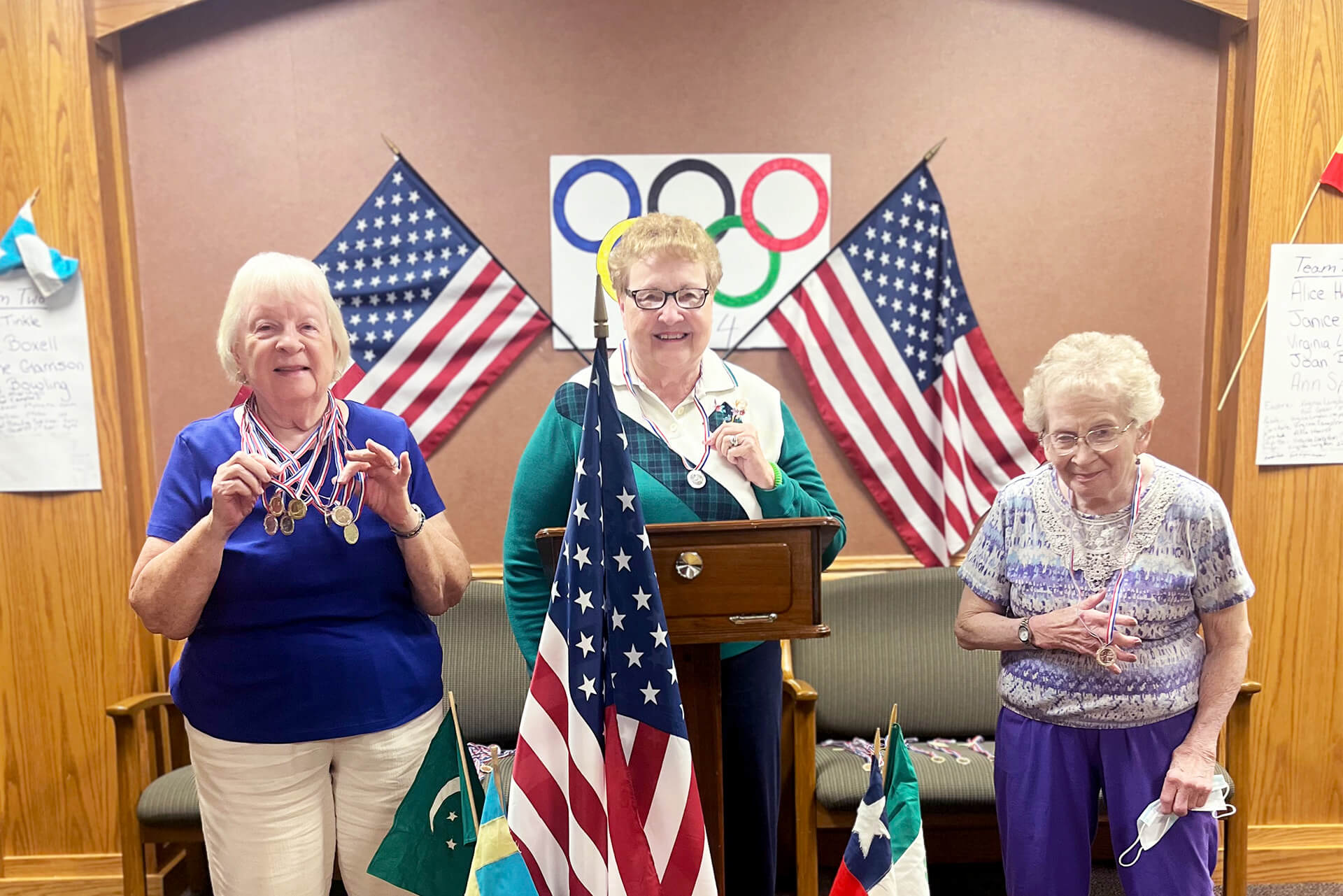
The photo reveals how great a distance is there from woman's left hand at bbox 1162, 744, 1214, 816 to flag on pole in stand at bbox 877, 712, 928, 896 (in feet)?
1.74

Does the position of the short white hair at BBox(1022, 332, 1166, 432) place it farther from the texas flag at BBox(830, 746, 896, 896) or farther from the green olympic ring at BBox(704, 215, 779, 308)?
the green olympic ring at BBox(704, 215, 779, 308)

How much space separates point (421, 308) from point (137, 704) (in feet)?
4.69

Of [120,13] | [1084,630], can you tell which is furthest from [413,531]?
[120,13]

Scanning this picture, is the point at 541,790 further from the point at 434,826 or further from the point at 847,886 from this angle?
the point at 847,886

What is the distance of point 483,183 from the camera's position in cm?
325

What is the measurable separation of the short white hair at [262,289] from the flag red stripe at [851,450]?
1.82 m

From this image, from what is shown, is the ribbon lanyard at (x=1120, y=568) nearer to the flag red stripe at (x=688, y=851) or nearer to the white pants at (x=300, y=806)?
the flag red stripe at (x=688, y=851)

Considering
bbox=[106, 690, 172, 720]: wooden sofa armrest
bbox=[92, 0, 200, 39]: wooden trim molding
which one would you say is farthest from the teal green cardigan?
bbox=[92, 0, 200, 39]: wooden trim molding

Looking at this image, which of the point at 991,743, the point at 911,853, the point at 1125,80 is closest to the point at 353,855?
the point at 911,853

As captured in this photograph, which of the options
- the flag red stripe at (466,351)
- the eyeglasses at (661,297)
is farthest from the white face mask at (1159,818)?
the flag red stripe at (466,351)

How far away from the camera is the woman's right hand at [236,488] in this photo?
157cm

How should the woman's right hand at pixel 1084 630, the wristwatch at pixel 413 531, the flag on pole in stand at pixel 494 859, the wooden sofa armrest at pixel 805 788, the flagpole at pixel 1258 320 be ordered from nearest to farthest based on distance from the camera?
1. the flag on pole in stand at pixel 494 859
2. the wristwatch at pixel 413 531
3. the woman's right hand at pixel 1084 630
4. the wooden sofa armrest at pixel 805 788
5. the flagpole at pixel 1258 320

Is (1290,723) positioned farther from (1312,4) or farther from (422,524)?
(422,524)

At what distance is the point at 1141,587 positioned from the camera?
185cm
